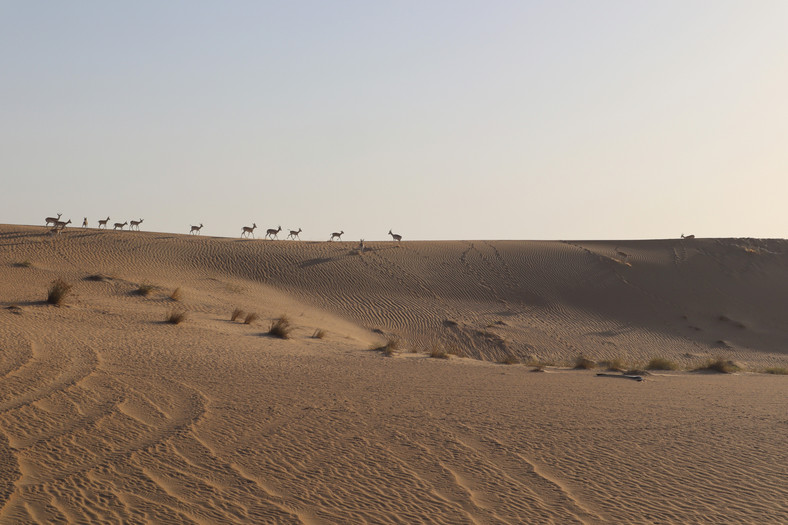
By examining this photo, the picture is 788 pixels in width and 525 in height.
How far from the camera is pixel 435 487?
768 cm

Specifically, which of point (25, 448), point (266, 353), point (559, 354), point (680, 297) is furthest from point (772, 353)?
point (25, 448)

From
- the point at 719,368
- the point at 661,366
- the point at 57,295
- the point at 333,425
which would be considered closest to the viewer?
the point at 333,425

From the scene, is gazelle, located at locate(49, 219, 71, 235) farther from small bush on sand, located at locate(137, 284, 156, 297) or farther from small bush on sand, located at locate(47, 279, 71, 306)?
small bush on sand, located at locate(47, 279, 71, 306)

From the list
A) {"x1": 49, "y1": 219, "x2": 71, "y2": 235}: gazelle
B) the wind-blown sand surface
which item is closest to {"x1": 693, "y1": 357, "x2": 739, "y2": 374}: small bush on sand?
the wind-blown sand surface

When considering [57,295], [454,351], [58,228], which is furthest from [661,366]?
[58,228]

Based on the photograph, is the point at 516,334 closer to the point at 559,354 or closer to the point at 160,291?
the point at 559,354

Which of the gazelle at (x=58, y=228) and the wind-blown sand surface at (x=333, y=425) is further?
the gazelle at (x=58, y=228)

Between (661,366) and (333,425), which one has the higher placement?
(661,366)

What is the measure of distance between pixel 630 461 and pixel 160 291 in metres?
22.6

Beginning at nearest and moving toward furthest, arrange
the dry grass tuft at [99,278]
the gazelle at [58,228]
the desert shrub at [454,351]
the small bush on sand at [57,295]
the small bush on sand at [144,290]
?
the small bush on sand at [57,295] → the desert shrub at [454,351] → the small bush on sand at [144,290] → the dry grass tuft at [99,278] → the gazelle at [58,228]

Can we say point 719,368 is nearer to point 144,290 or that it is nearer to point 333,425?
point 333,425

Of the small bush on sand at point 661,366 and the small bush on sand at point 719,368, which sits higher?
the small bush on sand at point 719,368

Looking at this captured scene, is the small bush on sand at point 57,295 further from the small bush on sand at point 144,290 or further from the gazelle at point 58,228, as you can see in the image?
the gazelle at point 58,228

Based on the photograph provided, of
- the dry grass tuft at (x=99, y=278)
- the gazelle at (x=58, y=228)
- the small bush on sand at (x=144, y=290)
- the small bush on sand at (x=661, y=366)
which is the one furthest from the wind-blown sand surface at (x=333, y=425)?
the gazelle at (x=58, y=228)
